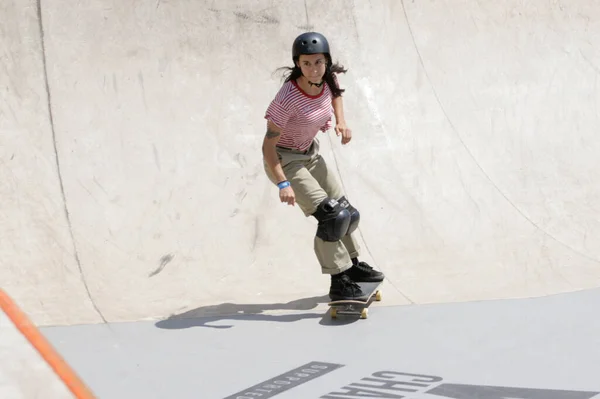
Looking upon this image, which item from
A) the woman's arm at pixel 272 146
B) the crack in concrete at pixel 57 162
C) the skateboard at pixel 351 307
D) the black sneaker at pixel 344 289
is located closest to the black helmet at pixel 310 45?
the woman's arm at pixel 272 146

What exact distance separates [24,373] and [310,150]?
213 centimetres

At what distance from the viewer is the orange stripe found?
3328 millimetres

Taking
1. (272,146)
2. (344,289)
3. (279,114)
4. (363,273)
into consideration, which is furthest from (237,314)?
(279,114)

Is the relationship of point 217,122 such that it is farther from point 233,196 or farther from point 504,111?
point 504,111

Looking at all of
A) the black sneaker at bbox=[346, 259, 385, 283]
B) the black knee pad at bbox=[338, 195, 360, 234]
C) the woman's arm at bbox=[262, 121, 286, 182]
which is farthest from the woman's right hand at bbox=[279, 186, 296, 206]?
the black sneaker at bbox=[346, 259, 385, 283]

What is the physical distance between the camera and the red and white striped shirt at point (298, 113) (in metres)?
4.35

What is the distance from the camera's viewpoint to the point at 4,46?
251 inches

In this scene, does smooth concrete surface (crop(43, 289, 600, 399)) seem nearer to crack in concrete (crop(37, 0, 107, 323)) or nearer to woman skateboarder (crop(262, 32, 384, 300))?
woman skateboarder (crop(262, 32, 384, 300))

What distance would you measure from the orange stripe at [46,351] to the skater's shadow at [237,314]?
2.63 feet

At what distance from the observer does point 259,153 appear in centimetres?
631

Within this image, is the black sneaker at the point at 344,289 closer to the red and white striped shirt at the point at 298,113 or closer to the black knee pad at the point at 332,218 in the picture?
the black knee pad at the point at 332,218

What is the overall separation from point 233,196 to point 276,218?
0.39 metres

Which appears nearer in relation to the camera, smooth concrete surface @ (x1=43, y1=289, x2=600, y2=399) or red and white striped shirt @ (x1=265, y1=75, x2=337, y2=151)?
smooth concrete surface @ (x1=43, y1=289, x2=600, y2=399)

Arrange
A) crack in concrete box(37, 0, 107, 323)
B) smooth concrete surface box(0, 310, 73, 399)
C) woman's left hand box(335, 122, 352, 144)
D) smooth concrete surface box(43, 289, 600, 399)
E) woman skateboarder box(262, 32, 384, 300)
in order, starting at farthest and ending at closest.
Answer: crack in concrete box(37, 0, 107, 323) < woman's left hand box(335, 122, 352, 144) < woman skateboarder box(262, 32, 384, 300) < smooth concrete surface box(43, 289, 600, 399) < smooth concrete surface box(0, 310, 73, 399)
